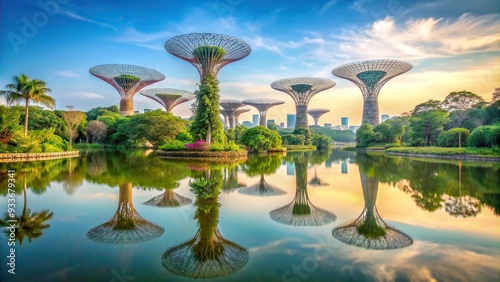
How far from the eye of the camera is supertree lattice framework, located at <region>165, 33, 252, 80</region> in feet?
111

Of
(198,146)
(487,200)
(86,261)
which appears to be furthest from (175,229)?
(198,146)

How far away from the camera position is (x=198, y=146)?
90.8 ft

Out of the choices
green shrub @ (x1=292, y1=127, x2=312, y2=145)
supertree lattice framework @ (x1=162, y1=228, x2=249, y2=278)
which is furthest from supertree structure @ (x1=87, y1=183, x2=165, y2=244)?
green shrub @ (x1=292, y1=127, x2=312, y2=145)

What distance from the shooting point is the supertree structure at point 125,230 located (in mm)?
5582

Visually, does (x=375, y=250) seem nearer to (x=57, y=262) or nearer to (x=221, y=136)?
(x=57, y=262)

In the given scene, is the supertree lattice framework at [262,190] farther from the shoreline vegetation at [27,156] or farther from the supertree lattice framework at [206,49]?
the supertree lattice framework at [206,49]

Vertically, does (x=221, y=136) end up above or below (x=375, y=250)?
above

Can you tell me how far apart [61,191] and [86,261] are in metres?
6.71

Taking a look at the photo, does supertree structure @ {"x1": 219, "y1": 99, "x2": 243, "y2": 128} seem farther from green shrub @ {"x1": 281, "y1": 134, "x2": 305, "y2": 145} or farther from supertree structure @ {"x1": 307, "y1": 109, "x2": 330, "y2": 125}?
supertree structure @ {"x1": 307, "y1": 109, "x2": 330, "y2": 125}

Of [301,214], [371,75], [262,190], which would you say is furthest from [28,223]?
[371,75]

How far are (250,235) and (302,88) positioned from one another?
6087cm

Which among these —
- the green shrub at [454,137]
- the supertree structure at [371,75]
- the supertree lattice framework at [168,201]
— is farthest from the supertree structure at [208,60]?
the supertree structure at [371,75]

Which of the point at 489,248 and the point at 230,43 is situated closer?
the point at 489,248

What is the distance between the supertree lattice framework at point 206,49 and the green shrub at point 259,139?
9318mm
